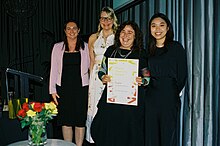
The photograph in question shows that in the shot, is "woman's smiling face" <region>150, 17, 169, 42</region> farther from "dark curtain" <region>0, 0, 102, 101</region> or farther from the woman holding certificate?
"dark curtain" <region>0, 0, 102, 101</region>

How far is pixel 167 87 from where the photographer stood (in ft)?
7.47

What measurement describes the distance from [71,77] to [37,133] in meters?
1.06

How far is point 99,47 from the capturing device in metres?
3.00

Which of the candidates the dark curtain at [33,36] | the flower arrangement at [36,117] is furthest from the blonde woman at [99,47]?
the dark curtain at [33,36]

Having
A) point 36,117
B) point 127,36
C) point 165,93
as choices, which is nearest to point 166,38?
point 127,36

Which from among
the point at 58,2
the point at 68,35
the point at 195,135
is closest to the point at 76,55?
the point at 68,35

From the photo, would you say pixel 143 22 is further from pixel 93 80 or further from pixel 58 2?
pixel 58 2

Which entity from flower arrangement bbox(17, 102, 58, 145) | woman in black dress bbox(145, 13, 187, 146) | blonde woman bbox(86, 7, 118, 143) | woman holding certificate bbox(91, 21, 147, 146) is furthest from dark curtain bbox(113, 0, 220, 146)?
flower arrangement bbox(17, 102, 58, 145)

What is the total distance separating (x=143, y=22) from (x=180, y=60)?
131 centimetres

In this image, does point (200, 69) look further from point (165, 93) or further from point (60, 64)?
point (60, 64)

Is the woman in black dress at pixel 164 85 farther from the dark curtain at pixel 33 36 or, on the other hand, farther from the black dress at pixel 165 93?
the dark curtain at pixel 33 36

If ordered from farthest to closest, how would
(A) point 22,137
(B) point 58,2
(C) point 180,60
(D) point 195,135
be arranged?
1. (B) point 58,2
2. (A) point 22,137
3. (D) point 195,135
4. (C) point 180,60

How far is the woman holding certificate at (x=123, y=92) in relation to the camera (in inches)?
94.6

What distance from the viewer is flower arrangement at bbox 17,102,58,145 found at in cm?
205
